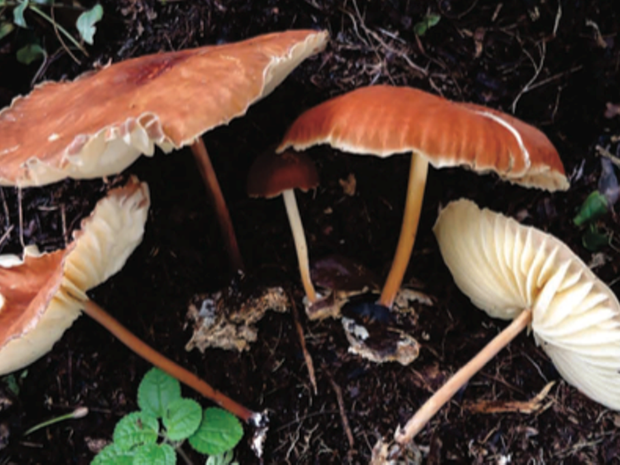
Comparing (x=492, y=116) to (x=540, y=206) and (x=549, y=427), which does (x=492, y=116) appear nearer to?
(x=540, y=206)

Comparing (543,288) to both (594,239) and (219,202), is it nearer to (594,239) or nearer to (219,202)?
(594,239)

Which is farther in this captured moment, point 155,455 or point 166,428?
point 166,428

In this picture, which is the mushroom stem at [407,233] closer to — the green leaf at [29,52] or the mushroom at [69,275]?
the mushroom at [69,275]

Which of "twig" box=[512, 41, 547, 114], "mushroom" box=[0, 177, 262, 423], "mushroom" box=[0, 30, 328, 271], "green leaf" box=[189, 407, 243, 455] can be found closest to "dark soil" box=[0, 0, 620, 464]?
"twig" box=[512, 41, 547, 114]

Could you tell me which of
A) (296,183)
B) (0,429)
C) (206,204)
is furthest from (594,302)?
(0,429)

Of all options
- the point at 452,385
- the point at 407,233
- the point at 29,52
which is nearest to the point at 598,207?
the point at 407,233

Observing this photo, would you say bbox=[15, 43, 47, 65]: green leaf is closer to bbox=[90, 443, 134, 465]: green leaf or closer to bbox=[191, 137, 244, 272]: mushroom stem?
bbox=[191, 137, 244, 272]: mushroom stem
